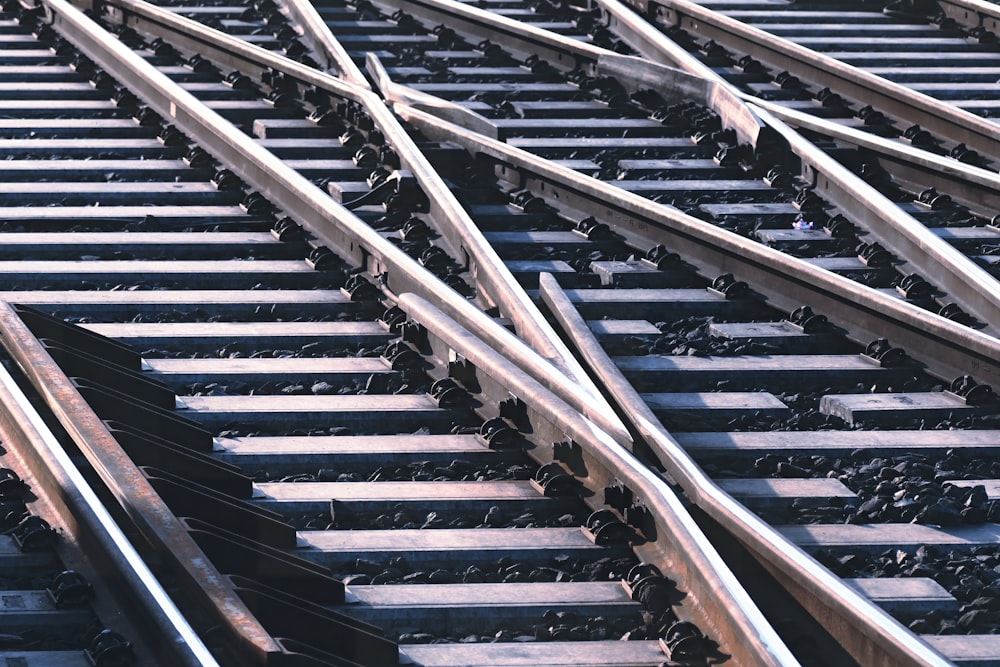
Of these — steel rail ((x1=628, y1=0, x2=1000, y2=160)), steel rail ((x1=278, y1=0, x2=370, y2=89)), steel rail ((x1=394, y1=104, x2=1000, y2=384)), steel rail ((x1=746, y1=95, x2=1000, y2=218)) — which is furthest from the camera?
steel rail ((x1=278, y1=0, x2=370, y2=89))

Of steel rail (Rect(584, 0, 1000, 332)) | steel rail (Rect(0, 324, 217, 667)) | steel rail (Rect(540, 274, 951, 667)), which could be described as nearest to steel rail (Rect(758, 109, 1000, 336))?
steel rail (Rect(584, 0, 1000, 332))

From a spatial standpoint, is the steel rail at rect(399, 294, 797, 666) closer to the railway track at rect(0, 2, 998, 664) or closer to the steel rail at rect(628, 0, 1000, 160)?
the railway track at rect(0, 2, 998, 664)

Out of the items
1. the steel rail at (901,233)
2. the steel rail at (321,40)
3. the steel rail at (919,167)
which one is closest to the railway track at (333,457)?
the steel rail at (321,40)

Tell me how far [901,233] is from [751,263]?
2.77ft

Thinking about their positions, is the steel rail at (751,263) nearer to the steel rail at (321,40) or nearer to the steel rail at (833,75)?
the steel rail at (321,40)

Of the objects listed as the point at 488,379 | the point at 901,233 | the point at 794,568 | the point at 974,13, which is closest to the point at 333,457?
the point at 488,379

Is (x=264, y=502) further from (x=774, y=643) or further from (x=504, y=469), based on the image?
(x=774, y=643)

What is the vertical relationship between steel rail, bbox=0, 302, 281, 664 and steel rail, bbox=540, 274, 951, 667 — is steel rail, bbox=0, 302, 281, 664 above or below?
above

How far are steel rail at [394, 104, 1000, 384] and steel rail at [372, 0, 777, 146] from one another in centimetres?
138

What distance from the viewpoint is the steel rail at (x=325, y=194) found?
7008mm

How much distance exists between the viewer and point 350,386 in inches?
290

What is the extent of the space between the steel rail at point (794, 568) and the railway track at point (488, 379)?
13 millimetres

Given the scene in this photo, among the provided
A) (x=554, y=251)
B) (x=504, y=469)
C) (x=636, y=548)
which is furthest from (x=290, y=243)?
(x=636, y=548)

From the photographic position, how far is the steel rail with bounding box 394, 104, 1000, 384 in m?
7.32
